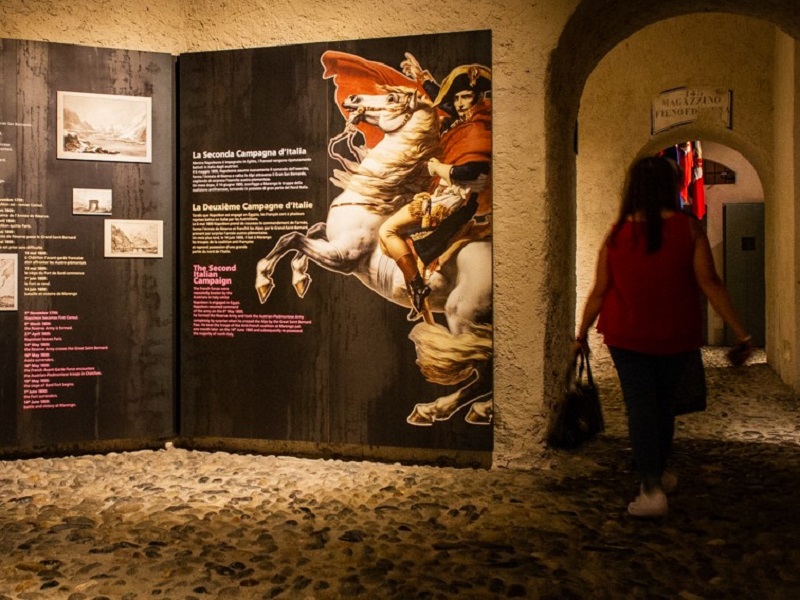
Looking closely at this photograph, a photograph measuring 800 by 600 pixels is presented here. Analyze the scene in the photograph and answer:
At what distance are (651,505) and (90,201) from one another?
3.71 metres

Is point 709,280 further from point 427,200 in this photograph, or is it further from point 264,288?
point 264,288

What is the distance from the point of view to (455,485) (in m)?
3.91

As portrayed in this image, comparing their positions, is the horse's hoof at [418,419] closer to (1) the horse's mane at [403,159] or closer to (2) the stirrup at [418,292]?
(2) the stirrup at [418,292]

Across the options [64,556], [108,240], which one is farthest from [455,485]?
[108,240]

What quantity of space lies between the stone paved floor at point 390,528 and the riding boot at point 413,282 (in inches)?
39.0

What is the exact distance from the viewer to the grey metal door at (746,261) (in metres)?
12.1

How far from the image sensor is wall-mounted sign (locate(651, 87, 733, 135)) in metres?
8.58

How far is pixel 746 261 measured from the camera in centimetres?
1219

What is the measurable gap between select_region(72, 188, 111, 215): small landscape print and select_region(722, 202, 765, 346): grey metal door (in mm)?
10613

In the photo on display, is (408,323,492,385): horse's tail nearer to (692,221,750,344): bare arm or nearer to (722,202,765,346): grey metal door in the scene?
(692,221,750,344): bare arm

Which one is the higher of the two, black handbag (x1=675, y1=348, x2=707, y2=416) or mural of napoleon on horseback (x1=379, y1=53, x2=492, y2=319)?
mural of napoleon on horseback (x1=379, y1=53, x2=492, y2=319)

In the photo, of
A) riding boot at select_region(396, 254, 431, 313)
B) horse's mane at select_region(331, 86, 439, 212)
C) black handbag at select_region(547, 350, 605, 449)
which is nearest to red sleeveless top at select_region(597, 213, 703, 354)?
black handbag at select_region(547, 350, 605, 449)

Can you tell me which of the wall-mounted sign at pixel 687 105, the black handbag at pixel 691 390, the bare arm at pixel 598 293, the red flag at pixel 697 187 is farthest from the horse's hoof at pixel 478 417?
the red flag at pixel 697 187

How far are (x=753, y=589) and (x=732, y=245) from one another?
10843 millimetres
